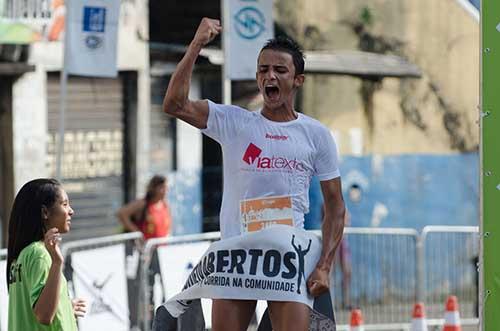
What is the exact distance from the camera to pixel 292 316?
740 centimetres

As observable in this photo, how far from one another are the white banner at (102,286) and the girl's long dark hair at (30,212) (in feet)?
16.1

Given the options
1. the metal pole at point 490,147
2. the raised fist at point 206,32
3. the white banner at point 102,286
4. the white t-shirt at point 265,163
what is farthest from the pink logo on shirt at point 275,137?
the white banner at point 102,286

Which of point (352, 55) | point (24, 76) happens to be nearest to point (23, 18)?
point (24, 76)

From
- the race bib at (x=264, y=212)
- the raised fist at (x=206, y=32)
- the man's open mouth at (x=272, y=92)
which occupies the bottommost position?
the race bib at (x=264, y=212)

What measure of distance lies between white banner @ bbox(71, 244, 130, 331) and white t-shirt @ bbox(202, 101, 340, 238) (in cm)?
480

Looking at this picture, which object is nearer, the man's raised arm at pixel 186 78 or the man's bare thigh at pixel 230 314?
the man's raised arm at pixel 186 78

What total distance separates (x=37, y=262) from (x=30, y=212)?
0.27 metres

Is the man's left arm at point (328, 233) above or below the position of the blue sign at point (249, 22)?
below

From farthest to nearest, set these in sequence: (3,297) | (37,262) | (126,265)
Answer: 1. (126,265)
2. (3,297)
3. (37,262)

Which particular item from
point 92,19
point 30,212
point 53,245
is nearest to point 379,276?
point 92,19

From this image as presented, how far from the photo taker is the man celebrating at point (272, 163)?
7.43 m

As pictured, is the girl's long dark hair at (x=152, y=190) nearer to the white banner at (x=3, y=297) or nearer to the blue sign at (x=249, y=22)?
the blue sign at (x=249, y=22)

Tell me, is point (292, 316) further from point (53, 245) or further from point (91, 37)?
point (91, 37)

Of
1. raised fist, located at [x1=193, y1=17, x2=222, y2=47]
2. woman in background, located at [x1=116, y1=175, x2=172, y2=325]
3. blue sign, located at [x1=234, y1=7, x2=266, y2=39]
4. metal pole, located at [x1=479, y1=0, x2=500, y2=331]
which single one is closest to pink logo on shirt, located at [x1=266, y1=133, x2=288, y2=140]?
raised fist, located at [x1=193, y1=17, x2=222, y2=47]
